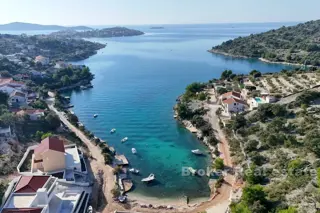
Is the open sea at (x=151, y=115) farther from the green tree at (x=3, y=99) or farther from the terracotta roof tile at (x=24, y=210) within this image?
the green tree at (x=3, y=99)

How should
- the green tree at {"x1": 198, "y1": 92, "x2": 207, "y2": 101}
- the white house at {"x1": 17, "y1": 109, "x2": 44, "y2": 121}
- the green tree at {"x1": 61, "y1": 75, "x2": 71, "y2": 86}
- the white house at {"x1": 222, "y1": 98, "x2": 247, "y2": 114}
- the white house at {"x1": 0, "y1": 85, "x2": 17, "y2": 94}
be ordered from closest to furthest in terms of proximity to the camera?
the white house at {"x1": 17, "y1": 109, "x2": 44, "y2": 121} → the white house at {"x1": 222, "y1": 98, "x2": 247, "y2": 114} → the white house at {"x1": 0, "y1": 85, "x2": 17, "y2": 94} → the green tree at {"x1": 198, "y1": 92, "x2": 207, "y2": 101} → the green tree at {"x1": 61, "y1": 75, "x2": 71, "y2": 86}

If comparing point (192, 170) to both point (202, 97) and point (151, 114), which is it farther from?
point (202, 97)

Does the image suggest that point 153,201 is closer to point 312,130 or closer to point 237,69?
point 312,130

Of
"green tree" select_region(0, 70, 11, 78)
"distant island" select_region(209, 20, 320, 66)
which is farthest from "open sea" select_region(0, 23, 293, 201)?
"green tree" select_region(0, 70, 11, 78)

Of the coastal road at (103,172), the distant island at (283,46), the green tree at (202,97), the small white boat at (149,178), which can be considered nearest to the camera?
the coastal road at (103,172)

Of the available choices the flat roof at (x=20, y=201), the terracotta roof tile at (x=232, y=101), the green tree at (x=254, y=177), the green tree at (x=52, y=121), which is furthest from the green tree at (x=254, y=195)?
the green tree at (x=52, y=121)

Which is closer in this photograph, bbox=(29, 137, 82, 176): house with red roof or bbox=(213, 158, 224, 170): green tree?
bbox=(29, 137, 82, 176): house with red roof

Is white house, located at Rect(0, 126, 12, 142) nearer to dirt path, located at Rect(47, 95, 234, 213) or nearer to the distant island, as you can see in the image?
dirt path, located at Rect(47, 95, 234, 213)

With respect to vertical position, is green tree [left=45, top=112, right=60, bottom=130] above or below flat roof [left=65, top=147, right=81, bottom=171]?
above
